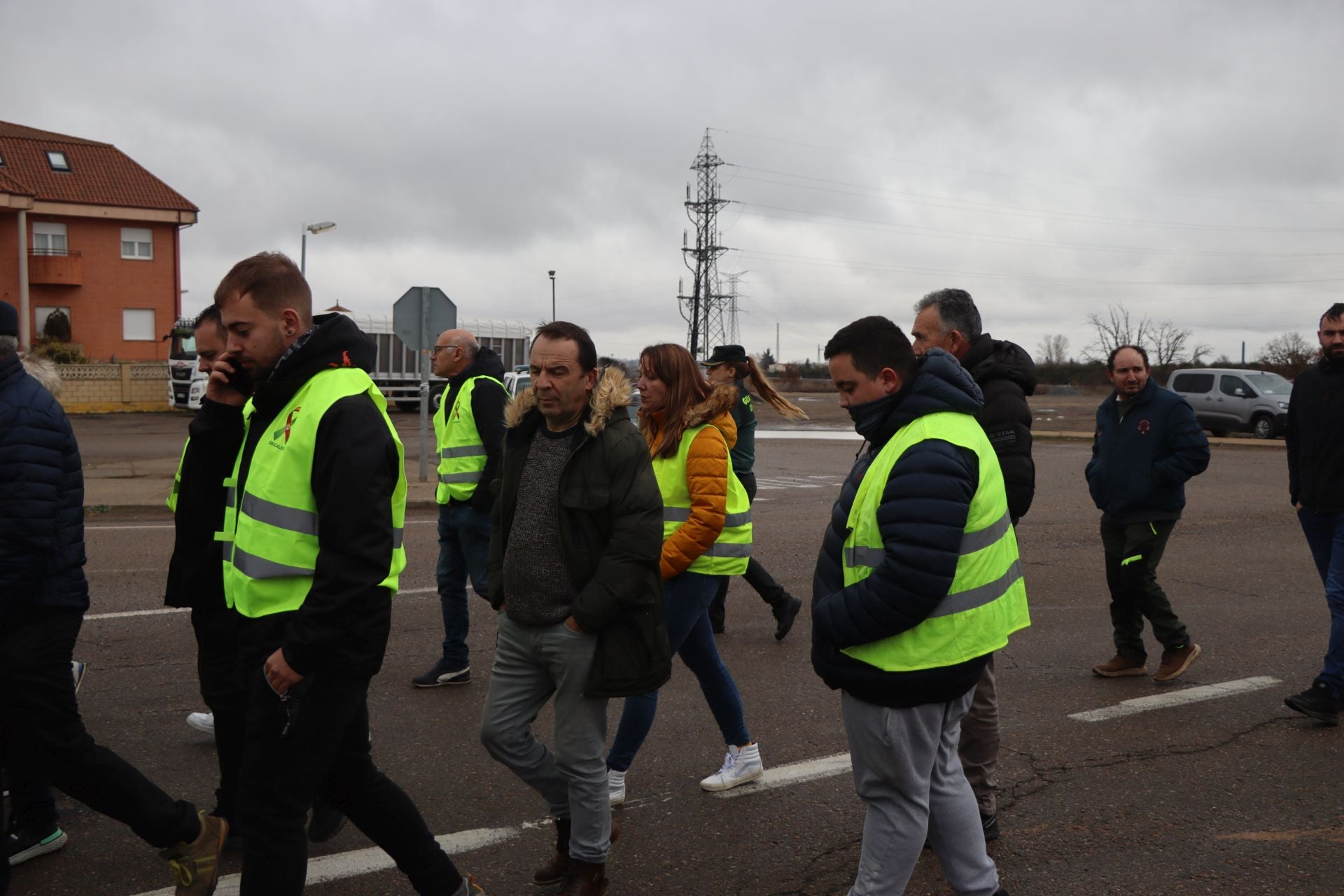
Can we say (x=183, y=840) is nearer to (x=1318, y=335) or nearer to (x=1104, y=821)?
(x=1104, y=821)

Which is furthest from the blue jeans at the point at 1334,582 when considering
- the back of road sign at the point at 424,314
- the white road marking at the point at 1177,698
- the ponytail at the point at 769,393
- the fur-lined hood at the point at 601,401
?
the back of road sign at the point at 424,314

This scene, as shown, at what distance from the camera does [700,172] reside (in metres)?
62.4

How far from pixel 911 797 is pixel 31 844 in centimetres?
308

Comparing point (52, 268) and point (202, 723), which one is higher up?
point (52, 268)

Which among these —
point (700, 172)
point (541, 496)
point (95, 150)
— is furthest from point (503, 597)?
point (700, 172)

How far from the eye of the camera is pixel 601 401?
3688 mm

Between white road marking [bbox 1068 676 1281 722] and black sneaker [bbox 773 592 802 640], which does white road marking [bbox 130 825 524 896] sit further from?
Result: black sneaker [bbox 773 592 802 640]

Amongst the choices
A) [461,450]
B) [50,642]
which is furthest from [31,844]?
[461,450]

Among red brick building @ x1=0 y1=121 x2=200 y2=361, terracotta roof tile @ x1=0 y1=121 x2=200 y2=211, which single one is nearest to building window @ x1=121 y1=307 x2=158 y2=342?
red brick building @ x1=0 y1=121 x2=200 y2=361

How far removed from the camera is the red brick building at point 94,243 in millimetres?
45656

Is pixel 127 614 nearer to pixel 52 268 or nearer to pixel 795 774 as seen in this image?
pixel 795 774

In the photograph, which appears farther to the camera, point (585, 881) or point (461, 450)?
point (461, 450)

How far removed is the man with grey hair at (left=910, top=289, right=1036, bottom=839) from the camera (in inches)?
166

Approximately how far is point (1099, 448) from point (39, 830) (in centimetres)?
552
